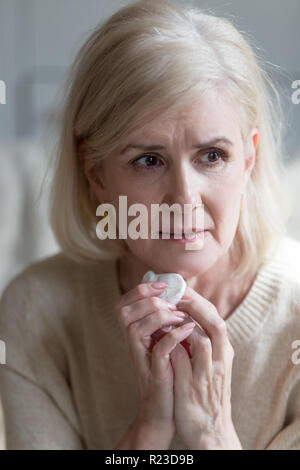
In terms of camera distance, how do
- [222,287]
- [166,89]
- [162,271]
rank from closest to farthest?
1. [166,89]
2. [162,271]
3. [222,287]

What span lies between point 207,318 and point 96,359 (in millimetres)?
309

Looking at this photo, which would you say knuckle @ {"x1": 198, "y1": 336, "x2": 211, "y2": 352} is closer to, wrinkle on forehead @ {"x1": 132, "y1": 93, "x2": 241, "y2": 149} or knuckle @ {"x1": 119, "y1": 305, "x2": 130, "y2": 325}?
knuckle @ {"x1": 119, "y1": 305, "x2": 130, "y2": 325}

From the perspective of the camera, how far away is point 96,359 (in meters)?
1.02

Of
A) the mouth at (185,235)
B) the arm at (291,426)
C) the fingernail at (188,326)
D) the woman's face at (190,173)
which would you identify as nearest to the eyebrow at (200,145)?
the woman's face at (190,173)

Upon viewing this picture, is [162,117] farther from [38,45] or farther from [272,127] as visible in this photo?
[38,45]

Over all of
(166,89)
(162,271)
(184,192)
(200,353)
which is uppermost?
(166,89)

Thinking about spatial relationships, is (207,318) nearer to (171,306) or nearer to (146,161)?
(171,306)

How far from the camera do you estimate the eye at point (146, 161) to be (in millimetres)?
785

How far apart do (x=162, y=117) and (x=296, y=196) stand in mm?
427

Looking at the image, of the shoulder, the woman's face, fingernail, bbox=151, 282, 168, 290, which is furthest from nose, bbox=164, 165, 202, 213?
the shoulder

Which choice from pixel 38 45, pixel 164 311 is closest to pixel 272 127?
pixel 164 311

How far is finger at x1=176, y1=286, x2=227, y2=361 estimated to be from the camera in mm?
775

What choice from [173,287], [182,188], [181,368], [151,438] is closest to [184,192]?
Answer: [182,188]
